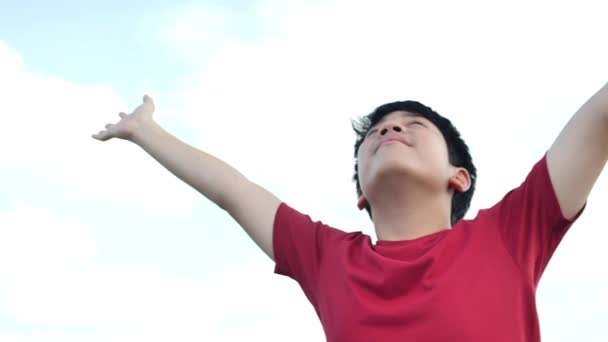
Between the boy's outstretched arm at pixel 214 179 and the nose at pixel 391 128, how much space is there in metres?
0.49

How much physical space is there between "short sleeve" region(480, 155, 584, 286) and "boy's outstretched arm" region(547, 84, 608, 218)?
0.03 m

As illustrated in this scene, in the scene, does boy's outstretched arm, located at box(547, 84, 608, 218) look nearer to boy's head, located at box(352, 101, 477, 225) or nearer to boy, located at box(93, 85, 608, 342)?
boy, located at box(93, 85, 608, 342)

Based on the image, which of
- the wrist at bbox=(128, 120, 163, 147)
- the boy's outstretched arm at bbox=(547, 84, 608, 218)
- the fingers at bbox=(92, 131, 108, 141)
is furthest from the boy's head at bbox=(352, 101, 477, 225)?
the fingers at bbox=(92, 131, 108, 141)

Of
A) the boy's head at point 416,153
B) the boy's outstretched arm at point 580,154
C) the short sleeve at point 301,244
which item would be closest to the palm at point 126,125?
the short sleeve at point 301,244

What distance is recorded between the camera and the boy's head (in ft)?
10.2

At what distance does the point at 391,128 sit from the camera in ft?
10.8

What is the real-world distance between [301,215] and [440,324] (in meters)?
0.83

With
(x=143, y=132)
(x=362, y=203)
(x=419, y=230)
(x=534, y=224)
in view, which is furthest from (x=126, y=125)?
(x=534, y=224)

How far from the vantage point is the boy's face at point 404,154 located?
3.10 metres

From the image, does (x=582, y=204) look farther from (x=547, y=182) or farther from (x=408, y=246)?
(x=408, y=246)

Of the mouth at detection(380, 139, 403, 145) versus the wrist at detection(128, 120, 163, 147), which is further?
the wrist at detection(128, 120, 163, 147)

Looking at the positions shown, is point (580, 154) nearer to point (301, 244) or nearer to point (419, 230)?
point (419, 230)

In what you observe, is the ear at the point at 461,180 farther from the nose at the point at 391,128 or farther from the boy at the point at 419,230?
→ the nose at the point at 391,128

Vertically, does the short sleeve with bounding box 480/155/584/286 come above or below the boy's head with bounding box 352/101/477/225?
below
